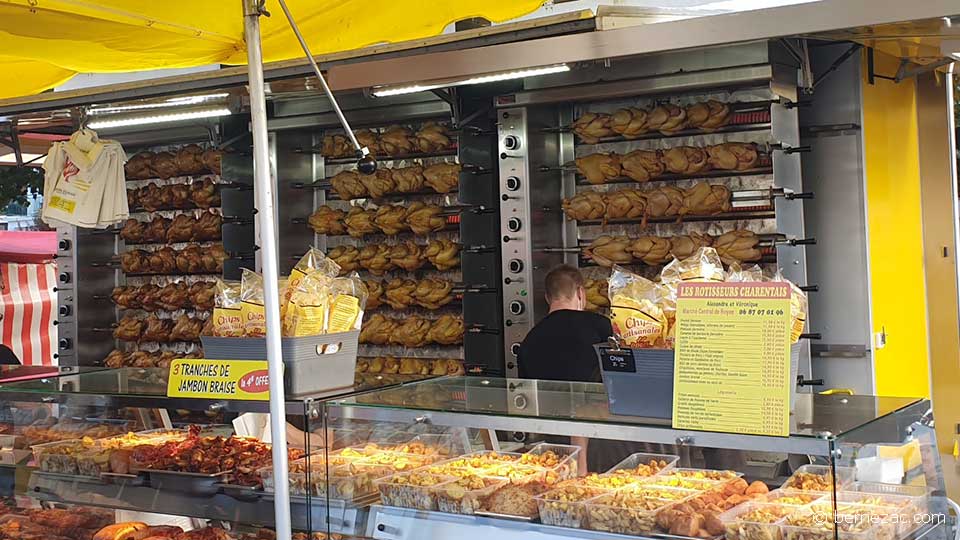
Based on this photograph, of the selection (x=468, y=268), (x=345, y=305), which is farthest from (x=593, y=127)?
(x=345, y=305)

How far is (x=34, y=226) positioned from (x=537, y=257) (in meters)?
11.9

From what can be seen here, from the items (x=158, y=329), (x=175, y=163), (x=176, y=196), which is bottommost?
(x=158, y=329)

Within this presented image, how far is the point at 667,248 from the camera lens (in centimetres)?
558

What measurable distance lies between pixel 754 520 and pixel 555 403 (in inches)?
24.8

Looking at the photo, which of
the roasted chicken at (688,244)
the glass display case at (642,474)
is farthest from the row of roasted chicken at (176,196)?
the glass display case at (642,474)

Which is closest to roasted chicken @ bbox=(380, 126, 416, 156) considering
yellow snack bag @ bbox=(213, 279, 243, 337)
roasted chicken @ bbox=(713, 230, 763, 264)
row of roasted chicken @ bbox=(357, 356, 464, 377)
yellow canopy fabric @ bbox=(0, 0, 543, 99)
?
row of roasted chicken @ bbox=(357, 356, 464, 377)

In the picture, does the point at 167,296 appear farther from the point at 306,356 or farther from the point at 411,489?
the point at 411,489

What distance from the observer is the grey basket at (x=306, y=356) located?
2.89m

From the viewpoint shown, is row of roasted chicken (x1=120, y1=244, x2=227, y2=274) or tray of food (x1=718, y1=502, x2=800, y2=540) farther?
row of roasted chicken (x1=120, y1=244, x2=227, y2=274)

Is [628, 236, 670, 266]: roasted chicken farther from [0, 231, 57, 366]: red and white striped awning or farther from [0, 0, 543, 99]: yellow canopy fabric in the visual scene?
[0, 231, 57, 366]: red and white striped awning

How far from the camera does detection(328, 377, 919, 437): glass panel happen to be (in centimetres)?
230

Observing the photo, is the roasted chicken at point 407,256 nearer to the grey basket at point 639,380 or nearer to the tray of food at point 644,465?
the tray of food at point 644,465

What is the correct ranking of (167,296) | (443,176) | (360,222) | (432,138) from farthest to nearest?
(167,296)
(360,222)
(432,138)
(443,176)

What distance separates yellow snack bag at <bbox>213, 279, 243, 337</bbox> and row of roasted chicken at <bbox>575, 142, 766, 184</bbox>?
310 centimetres
